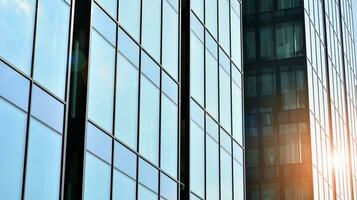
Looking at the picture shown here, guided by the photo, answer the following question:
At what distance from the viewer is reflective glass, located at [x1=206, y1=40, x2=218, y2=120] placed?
106 ft

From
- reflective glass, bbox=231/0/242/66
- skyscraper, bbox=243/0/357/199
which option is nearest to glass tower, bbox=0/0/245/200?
reflective glass, bbox=231/0/242/66

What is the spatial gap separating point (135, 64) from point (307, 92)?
27.2 meters

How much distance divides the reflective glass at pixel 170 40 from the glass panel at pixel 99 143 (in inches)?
241

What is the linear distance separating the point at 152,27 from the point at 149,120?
331 centimetres

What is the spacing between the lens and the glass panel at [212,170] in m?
31.1

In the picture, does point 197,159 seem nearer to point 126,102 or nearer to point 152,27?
point 152,27

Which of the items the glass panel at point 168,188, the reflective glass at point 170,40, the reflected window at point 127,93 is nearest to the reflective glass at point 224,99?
the reflective glass at point 170,40

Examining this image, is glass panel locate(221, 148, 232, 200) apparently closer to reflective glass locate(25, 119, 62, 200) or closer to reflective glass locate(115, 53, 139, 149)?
reflective glass locate(115, 53, 139, 149)

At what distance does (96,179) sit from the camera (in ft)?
69.3

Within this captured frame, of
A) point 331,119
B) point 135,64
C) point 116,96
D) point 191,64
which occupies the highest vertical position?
point 331,119

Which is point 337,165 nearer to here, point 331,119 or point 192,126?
point 331,119

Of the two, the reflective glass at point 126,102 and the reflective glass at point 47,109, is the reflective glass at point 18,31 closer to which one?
the reflective glass at point 47,109

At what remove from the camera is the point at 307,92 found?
50281 mm

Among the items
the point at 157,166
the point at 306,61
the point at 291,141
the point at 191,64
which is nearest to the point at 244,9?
the point at 306,61
